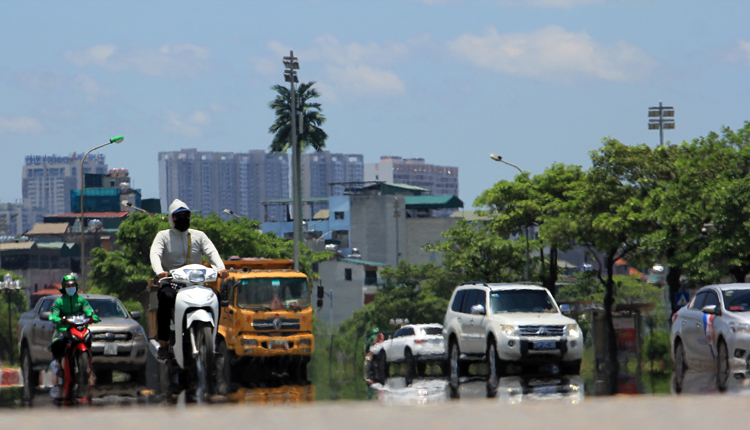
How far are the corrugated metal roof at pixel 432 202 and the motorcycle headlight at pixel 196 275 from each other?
112742mm

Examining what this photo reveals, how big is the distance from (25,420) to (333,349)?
77.6 feet

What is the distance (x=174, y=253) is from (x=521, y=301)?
784 cm

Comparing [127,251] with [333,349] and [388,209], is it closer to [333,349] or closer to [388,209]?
[333,349]

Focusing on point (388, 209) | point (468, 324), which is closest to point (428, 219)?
point (388, 209)

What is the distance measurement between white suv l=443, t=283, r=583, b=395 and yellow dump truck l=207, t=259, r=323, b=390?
2744 mm

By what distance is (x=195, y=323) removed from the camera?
460 inches

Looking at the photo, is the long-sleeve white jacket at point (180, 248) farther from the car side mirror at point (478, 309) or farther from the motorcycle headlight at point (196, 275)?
the car side mirror at point (478, 309)

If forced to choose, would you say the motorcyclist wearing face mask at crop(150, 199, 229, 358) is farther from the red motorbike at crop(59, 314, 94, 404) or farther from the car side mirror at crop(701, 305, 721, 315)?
the car side mirror at crop(701, 305, 721, 315)

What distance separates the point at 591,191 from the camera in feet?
123

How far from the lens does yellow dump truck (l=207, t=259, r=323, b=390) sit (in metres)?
19.1

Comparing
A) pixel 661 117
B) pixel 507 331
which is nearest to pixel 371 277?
pixel 661 117

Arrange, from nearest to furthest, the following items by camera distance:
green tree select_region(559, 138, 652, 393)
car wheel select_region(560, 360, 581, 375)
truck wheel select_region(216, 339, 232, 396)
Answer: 1. truck wheel select_region(216, 339, 232, 396)
2. car wheel select_region(560, 360, 581, 375)
3. green tree select_region(559, 138, 652, 393)

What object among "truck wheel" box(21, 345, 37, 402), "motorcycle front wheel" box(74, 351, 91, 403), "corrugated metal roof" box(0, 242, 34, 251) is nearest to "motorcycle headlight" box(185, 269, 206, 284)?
"motorcycle front wheel" box(74, 351, 91, 403)

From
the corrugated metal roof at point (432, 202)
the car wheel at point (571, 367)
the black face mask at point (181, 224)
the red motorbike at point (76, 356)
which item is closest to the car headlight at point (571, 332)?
the car wheel at point (571, 367)
